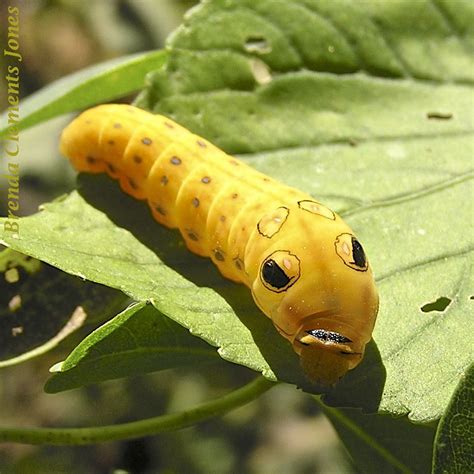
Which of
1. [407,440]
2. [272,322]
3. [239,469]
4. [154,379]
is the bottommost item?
[239,469]

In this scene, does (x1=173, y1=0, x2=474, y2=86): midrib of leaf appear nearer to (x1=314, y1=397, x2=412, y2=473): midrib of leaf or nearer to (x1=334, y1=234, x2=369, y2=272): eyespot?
(x1=334, y1=234, x2=369, y2=272): eyespot

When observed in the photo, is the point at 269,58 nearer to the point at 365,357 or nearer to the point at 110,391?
the point at 365,357

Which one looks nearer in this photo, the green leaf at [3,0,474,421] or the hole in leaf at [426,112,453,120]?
the green leaf at [3,0,474,421]

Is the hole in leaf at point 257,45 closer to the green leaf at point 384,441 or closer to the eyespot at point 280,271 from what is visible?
the eyespot at point 280,271

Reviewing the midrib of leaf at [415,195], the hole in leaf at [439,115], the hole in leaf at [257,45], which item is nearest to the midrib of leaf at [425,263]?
the midrib of leaf at [415,195]

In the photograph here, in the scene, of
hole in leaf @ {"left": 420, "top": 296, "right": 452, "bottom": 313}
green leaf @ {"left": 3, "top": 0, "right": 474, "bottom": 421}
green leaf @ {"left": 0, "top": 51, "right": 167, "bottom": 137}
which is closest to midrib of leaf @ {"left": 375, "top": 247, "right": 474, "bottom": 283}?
green leaf @ {"left": 3, "top": 0, "right": 474, "bottom": 421}

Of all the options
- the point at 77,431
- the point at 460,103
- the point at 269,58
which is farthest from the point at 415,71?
the point at 77,431
